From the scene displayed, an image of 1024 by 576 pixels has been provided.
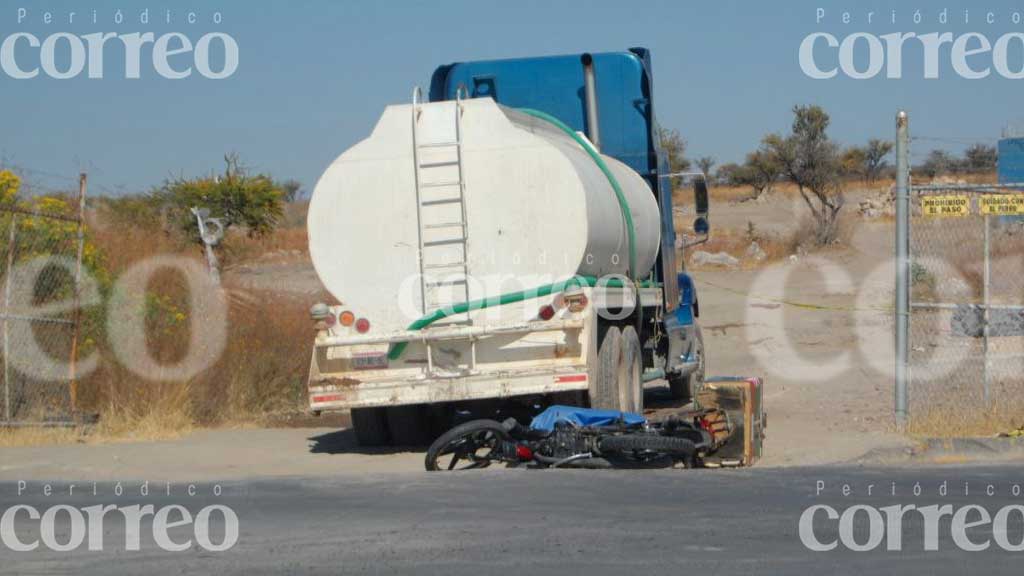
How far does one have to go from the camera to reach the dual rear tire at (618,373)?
1097 cm

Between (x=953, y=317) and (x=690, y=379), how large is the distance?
14.3 ft

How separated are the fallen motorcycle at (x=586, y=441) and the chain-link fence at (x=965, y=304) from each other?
3.01m

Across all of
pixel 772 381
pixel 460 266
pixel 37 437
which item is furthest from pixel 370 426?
pixel 772 381

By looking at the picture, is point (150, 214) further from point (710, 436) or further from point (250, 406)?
point (710, 436)

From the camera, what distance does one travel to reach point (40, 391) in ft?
42.6

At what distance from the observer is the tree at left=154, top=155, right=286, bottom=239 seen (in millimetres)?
25891

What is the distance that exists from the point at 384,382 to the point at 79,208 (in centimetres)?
440

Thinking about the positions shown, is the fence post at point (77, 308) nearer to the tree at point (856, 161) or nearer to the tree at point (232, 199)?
the tree at point (232, 199)

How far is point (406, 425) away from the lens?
11.9 m

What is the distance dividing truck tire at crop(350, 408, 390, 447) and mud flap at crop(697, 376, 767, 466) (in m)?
2.99

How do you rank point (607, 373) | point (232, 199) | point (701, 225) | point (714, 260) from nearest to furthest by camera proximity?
point (607, 373), point (701, 225), point (232, 199), point (714, 260)

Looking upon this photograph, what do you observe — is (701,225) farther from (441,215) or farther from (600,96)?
(441,215)

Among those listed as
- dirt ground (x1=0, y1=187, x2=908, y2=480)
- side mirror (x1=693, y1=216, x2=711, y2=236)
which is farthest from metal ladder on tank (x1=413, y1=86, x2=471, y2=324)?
side mirror (x1=693, y1=216, x2=711, y2=236)

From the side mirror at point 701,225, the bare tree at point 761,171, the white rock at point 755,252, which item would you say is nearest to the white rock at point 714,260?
the white rock at point 755,252
